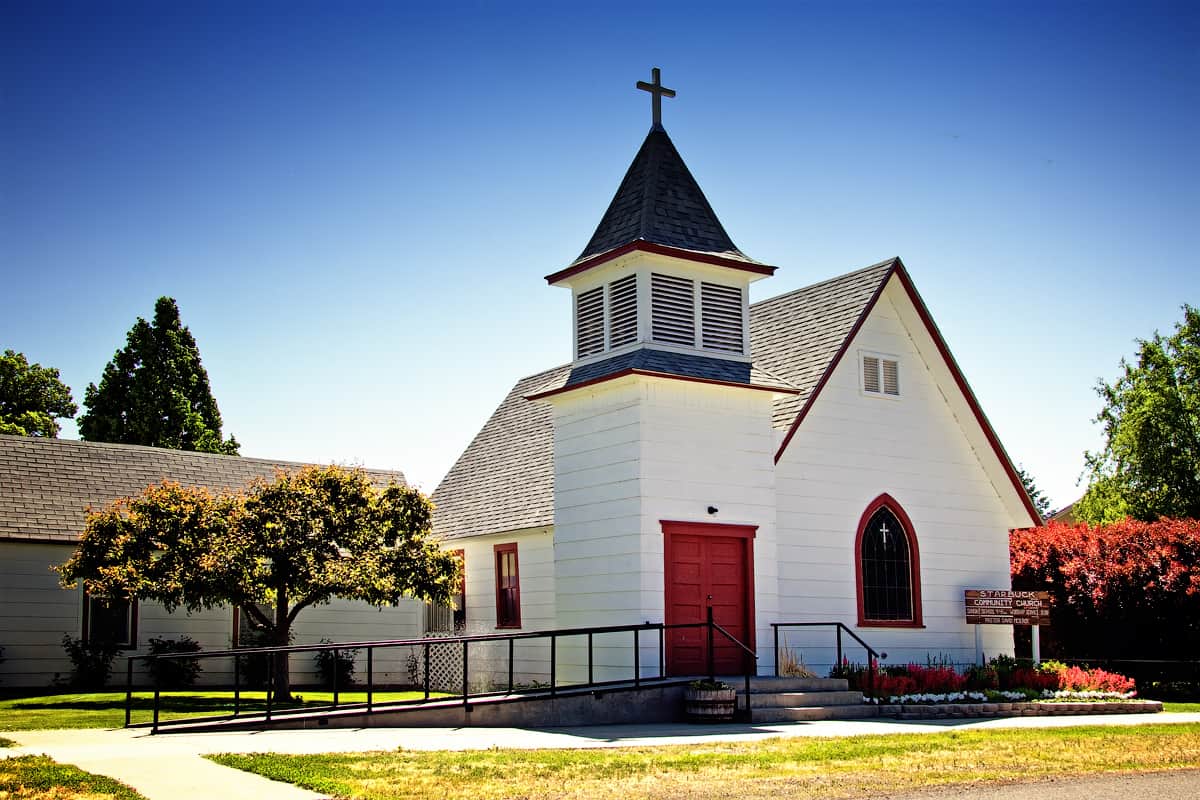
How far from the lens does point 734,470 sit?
69.9 ft

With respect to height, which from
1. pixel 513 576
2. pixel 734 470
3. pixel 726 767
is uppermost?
pixel 734 470

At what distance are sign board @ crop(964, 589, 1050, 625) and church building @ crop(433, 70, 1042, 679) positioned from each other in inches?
21.3

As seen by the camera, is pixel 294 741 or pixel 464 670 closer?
pixel 294 741

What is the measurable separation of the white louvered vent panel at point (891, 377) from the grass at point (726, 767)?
10084 mm

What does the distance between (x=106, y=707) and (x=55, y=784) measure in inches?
401

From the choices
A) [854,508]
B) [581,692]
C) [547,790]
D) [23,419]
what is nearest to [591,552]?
[581,692]

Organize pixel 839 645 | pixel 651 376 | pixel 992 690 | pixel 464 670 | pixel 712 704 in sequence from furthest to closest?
pixel 992 690 → pixel 839 645 → pixel 651 376 → pixel 712 704 → pixel 464 670

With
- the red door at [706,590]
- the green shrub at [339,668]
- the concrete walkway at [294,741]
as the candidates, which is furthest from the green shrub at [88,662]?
the red door at [706,590]

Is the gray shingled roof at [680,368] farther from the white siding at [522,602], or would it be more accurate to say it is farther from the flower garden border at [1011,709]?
the flower garden border at [1011,709]

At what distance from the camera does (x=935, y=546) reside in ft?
79.8

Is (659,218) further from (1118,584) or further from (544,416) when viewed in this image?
(1118,584)

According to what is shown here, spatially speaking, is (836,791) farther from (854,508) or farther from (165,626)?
(165,626)

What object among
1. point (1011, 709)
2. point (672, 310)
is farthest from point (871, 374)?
point (1011, 709)

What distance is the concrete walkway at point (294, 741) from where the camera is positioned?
11219 millimetres
